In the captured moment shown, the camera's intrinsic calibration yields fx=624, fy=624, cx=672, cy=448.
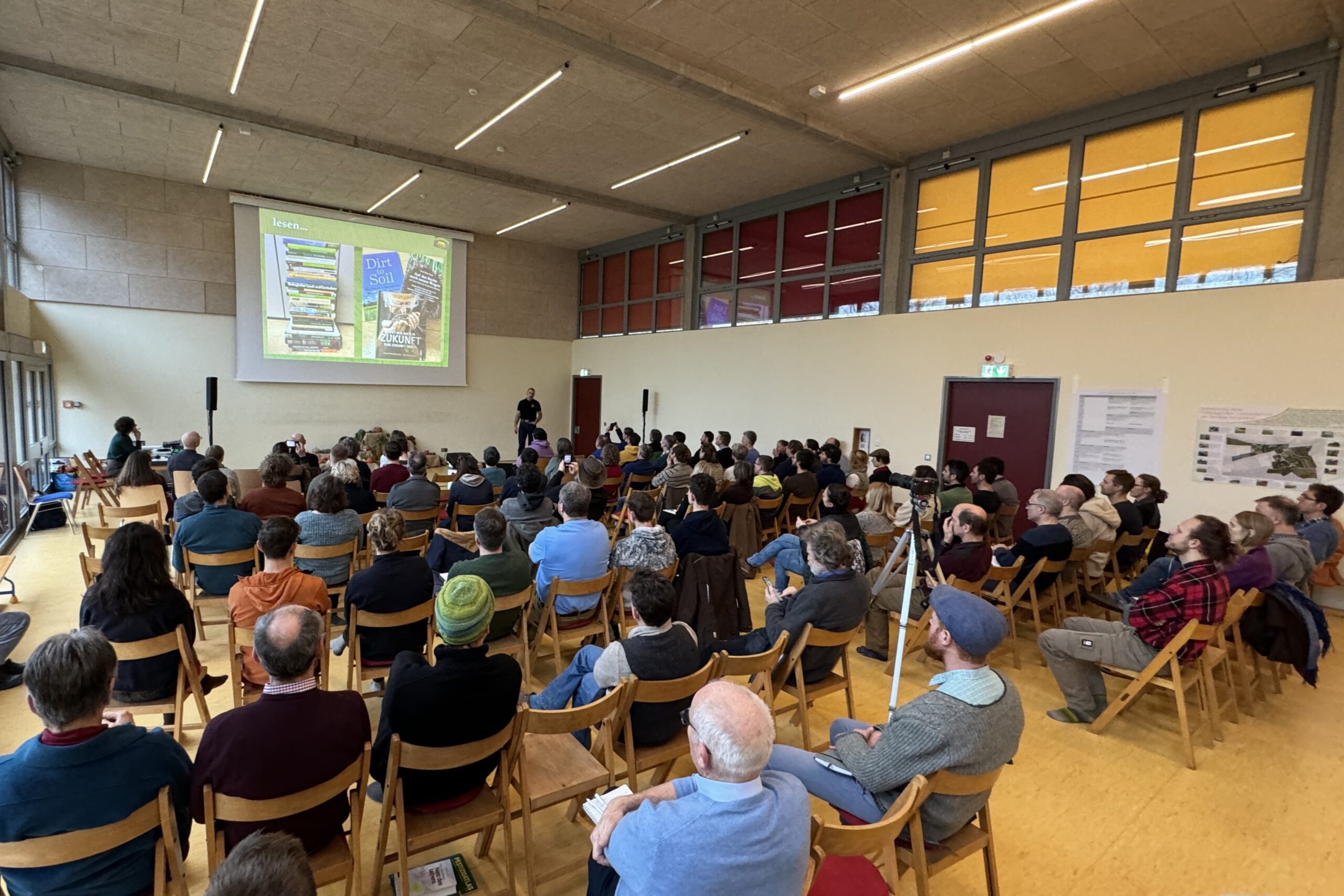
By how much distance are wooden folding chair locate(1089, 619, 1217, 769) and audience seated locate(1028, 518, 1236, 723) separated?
0.18 feet

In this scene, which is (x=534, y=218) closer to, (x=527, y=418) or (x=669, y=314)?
(x=669, y=314)

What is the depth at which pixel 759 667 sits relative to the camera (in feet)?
8.68

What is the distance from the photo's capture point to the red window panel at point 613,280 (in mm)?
13047

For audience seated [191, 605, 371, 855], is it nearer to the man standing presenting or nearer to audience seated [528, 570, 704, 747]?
audience seated [528, 570, 704, 747]

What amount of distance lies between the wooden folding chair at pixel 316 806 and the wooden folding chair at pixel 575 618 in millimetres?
1575

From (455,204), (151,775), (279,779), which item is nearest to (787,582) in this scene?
(279,779)

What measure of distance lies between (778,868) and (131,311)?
12.0 meters

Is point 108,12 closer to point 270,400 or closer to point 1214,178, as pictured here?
point 270,400

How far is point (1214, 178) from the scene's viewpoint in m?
6.02

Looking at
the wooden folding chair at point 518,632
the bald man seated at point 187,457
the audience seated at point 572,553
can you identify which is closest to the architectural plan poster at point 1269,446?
the audience seated at point 572,553

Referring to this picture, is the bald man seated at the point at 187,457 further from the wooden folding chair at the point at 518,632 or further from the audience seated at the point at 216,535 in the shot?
the wooden folding chair at the point at 518,632

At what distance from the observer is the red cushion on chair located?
1.67 metres

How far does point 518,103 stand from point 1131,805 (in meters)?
7.71

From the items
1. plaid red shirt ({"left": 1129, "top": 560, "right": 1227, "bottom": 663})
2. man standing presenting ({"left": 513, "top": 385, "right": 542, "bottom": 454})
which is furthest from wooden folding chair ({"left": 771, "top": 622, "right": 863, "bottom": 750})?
man standing presenting ({"left": 513, "top": 385, "right": 542, "bottom": 454})
